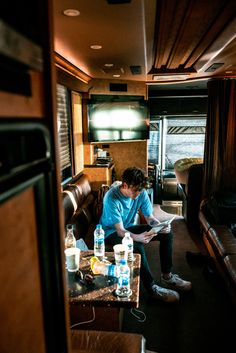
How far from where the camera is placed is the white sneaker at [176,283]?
3.04 m

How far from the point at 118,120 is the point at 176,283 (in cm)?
329

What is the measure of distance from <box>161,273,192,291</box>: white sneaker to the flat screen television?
9.68 feet

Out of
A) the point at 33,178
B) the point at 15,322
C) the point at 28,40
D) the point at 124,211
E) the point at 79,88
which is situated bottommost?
the point at 124,211

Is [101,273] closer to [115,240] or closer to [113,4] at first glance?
[115,240]

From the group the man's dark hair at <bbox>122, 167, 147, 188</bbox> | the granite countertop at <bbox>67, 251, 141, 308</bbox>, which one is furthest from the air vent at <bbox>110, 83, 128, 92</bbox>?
the granite countertop at <bbox>67, 251, 141, 308</bbox>

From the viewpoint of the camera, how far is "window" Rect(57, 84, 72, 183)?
421cm

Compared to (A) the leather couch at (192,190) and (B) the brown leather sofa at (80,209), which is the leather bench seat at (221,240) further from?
(B) the brown leather sofa at (80,209)

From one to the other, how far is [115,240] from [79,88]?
264 centimetres

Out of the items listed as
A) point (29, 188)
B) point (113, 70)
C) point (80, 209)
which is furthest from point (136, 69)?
point (29, 188)

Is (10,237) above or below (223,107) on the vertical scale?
below

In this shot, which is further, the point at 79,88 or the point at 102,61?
the point at 79,88

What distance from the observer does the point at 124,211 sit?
119 inches

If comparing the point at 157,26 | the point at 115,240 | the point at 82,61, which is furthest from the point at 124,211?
the point at 82,61

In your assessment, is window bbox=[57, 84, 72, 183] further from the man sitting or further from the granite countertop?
the granite countertop
